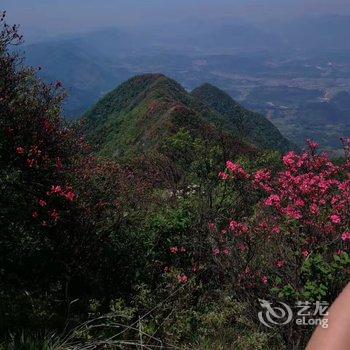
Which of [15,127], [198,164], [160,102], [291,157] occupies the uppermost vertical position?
[15,127]

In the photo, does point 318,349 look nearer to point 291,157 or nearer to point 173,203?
point 291,157

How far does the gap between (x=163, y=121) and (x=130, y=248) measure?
35.2 metres

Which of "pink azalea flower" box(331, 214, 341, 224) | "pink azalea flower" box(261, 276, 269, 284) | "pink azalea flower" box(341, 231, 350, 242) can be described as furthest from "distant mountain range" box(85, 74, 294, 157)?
"pink azalea flower" box(341, 231, 350, 242)

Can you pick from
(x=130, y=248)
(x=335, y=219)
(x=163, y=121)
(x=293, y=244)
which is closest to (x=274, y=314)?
(x=293, y=244)

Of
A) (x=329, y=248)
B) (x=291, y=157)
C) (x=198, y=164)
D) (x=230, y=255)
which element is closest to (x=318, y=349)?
(x=329, y=248)

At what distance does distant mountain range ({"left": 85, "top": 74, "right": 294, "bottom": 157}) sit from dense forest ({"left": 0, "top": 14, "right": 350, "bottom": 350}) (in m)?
2.61

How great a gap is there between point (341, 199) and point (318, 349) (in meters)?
5.59

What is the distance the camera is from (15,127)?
18.3 feet

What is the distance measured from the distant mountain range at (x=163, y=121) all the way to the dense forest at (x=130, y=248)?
2608 millimetres

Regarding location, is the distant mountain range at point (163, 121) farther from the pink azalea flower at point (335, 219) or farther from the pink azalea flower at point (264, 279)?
the pink azalea flower at point (335, 219)

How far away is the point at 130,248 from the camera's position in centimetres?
653

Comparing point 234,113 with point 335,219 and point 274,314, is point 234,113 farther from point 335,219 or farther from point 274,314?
point 274,314

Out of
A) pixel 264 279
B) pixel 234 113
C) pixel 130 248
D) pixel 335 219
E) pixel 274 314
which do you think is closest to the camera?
pixel 274 314

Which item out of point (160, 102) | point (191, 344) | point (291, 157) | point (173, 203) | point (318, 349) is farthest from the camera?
point (160, 102)
